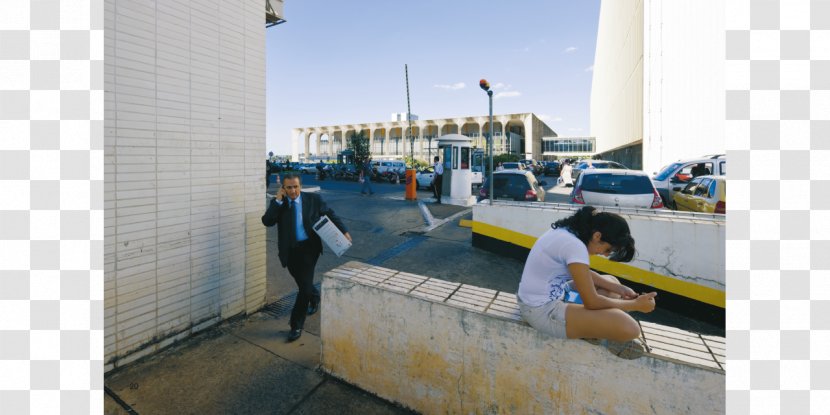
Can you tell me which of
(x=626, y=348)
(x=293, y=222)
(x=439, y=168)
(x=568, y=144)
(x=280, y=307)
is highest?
(x=568, y=144)

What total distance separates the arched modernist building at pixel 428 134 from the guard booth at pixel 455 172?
44.9m

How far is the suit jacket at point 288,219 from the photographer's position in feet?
13.5

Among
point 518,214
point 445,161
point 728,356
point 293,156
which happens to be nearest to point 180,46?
point 728,356

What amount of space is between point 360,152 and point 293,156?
6696 centimetres

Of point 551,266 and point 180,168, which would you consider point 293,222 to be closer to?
point 180,168

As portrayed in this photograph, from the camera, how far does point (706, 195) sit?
818 cm

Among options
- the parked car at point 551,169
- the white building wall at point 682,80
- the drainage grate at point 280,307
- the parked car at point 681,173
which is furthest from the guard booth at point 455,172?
the parked car at point 551,169

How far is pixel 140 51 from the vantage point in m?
3.52

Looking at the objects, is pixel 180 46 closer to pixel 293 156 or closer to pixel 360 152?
pixel 360 152

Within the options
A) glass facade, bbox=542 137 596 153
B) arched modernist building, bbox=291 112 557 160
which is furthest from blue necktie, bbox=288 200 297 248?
glass facade, bbox=542 137 596 153

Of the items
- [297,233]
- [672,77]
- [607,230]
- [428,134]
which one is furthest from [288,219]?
[428,134]

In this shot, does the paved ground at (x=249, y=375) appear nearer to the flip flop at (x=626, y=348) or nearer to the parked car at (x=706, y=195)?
the flip flop at (x=626, y=348)

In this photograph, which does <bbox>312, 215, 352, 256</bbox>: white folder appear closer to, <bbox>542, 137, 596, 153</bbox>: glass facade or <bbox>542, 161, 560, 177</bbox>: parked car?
<bbox>542, 161, 560, 177</bbox>: parked car

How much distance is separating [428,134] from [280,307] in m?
71.6
